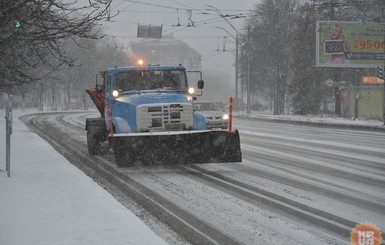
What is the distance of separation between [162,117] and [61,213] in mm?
4769

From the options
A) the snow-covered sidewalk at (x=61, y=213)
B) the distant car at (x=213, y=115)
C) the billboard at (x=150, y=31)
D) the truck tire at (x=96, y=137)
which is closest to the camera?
the snow-covered sidewalk at (x=61, y=213)

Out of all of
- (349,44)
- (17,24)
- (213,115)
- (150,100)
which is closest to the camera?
(17,24)

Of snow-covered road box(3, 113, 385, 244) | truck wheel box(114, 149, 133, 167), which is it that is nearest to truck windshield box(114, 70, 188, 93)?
snow-covered road box(3, 113, 385, 244)

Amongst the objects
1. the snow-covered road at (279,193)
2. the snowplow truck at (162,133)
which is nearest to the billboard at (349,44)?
the snow-covered road at (279,193)

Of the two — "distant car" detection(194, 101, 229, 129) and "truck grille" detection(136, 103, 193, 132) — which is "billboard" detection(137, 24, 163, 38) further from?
"truck grille" detection(136, 103, 193, 132)

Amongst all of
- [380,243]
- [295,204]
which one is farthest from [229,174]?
Answer: [380,243]

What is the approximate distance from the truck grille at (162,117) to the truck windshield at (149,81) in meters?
1.31

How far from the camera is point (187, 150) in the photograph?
35.0ft

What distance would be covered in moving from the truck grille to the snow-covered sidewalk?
6.25 ft

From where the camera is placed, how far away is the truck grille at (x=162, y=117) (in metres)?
10.8

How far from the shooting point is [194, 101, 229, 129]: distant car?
22672 mm

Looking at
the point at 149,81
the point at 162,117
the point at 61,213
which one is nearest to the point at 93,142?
the point at 149,81

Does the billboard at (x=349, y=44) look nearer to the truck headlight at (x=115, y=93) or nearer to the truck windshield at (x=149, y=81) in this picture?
the truck windshield at (x=149, y=81)

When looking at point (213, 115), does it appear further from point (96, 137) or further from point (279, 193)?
point (279, 193)
